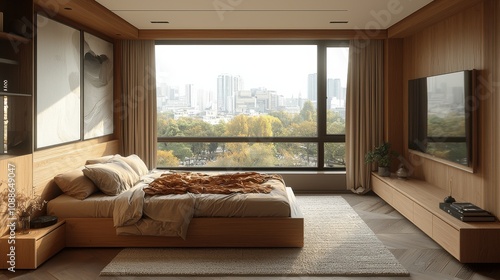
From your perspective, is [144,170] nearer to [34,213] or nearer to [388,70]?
[34,213]

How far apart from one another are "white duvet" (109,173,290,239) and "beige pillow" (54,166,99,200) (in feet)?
1.08

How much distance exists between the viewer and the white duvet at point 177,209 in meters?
4.03

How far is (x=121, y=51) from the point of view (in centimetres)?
657

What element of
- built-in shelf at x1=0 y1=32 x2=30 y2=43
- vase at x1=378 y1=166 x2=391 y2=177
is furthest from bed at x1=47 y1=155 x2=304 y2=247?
vase at x1=378 y1=166 x2=391 y2=177

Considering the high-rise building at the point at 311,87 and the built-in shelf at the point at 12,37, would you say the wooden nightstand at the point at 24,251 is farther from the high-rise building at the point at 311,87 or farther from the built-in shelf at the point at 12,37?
the high-rise building at the point at 311,87

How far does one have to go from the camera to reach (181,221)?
13.2 ft

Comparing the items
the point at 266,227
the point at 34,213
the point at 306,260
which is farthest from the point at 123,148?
the point at 306,260

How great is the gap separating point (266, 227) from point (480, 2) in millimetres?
2854

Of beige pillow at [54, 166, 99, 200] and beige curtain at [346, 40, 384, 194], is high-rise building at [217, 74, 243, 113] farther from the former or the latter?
beige pillow at [54, 166, 99, 200]

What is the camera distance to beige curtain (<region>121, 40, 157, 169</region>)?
6.59 m

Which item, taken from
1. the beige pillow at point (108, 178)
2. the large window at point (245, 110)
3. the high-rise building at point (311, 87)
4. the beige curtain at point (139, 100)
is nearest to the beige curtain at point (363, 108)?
the large window at point (245, 110)

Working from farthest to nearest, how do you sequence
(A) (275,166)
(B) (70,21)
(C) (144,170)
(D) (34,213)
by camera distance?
1. (A) (275,166)
2. (C) (144,170)
3. (B) (70,21)
4. (D) (34,213)

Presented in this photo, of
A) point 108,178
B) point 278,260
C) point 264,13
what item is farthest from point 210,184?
point 264,13

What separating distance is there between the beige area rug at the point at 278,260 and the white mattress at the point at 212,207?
325mm
